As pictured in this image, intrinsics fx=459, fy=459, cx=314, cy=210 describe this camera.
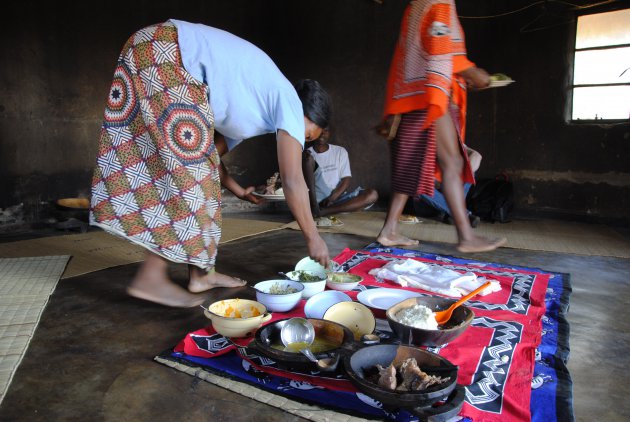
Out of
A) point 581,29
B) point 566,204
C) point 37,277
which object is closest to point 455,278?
point 37,277

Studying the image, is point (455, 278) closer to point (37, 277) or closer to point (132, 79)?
point (132, 79)

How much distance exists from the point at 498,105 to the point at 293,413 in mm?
4237

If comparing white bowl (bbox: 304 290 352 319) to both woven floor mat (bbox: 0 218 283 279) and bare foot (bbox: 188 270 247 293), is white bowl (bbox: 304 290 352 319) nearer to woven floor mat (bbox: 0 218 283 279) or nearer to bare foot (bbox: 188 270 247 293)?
bare foot (bbox: 188 270 247 293)

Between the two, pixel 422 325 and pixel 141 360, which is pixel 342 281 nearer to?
pixel 422 325

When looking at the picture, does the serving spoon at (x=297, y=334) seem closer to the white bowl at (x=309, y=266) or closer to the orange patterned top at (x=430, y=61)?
the white bowl at (x=309, y=266)

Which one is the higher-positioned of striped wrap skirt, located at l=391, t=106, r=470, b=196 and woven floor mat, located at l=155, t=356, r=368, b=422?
striped wrap skirt, located at l=391, t=106, r=470, b=196

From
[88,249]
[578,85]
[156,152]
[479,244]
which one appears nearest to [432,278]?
A: [479,244]

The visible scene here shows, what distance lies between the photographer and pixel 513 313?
1705 millimetres

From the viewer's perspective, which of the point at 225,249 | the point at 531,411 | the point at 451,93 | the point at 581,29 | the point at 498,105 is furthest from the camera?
the point at 498,105

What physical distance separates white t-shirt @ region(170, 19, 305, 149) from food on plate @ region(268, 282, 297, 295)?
21.7 inches

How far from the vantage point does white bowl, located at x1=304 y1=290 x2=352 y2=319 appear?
158cm

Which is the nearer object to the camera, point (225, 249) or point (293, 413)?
point (293, 413)

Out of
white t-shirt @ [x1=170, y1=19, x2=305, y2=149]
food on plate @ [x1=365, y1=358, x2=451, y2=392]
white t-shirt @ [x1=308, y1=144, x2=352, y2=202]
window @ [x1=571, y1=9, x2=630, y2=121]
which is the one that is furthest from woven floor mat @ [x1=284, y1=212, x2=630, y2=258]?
food on plate @ [x1=365, y1=358, x2=451, y2=392]

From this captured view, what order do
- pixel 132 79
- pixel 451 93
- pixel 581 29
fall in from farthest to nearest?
pixel 581 29 < pixel 451 93 < pixel 132 79
